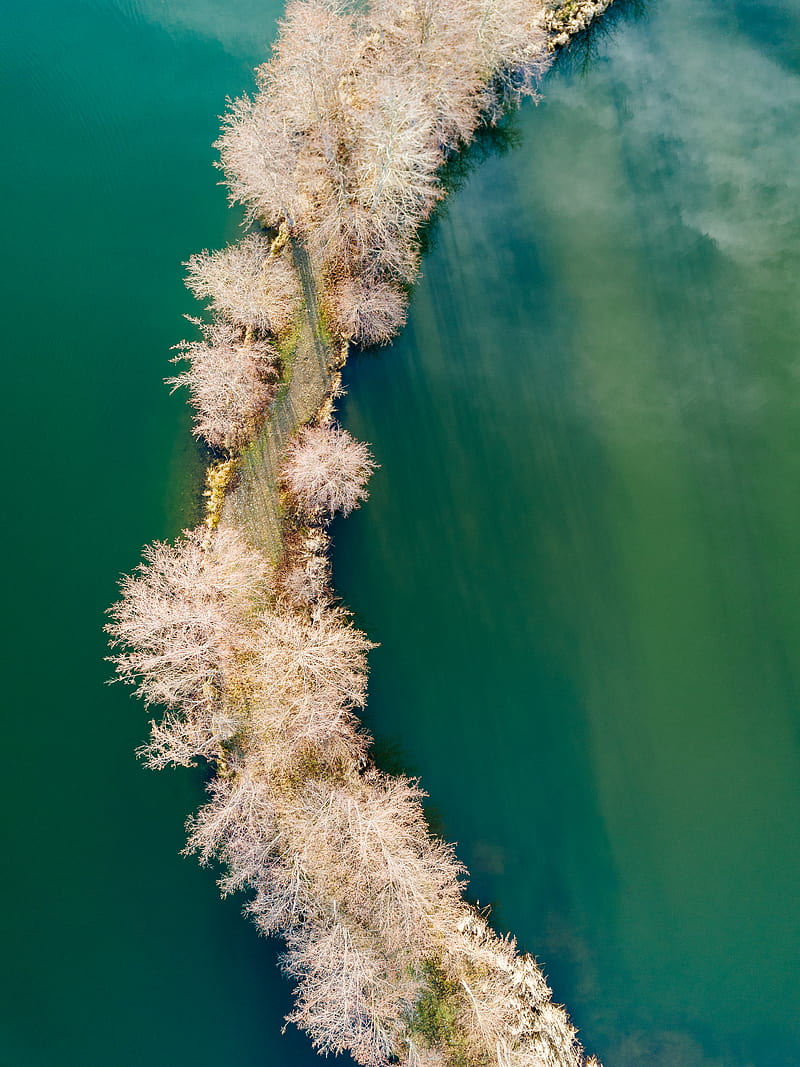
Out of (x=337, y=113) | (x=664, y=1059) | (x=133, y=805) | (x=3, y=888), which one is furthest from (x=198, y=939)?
(x=337, y=113)

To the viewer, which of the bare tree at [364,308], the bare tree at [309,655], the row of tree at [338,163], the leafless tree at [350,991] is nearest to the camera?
the leafless tree at [350,991]

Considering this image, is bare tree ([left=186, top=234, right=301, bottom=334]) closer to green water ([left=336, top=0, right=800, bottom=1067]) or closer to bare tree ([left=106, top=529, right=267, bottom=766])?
green water ([left=336, top=0, right=800, bottom=1067])

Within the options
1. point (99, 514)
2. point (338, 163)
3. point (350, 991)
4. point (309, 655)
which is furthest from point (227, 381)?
point (350, 991)

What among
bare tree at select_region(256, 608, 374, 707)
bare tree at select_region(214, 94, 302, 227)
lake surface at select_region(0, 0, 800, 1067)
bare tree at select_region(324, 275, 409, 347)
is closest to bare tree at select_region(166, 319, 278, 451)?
lake surface at select_region(0, 0, 800, 1067)

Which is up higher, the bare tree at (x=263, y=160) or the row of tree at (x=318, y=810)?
the bare tree at (x=263, y=160)

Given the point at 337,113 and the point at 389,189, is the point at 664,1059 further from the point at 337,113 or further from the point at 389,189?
the point at 337,113

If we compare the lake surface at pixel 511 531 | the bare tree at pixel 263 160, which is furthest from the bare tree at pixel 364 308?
the bare tree at pixel 263 160

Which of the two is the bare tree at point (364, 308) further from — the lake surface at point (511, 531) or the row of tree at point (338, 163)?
the lake surface at point (511, 531)
